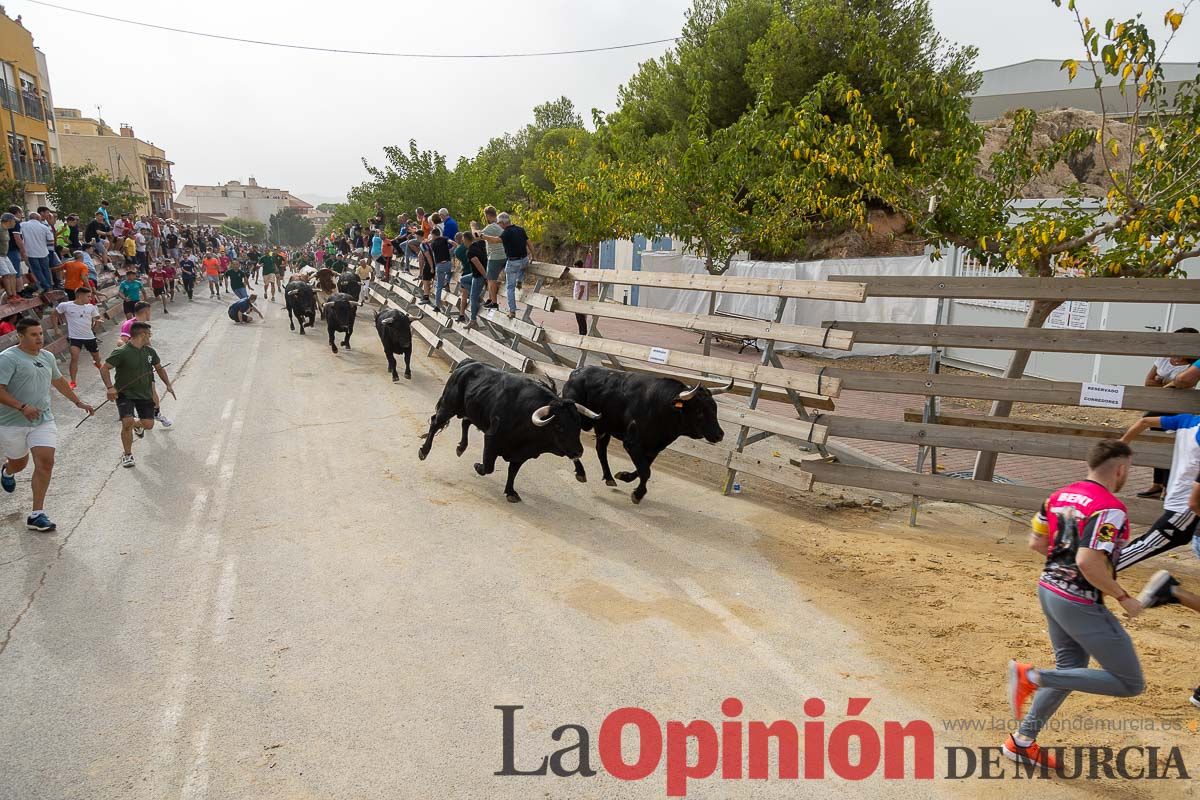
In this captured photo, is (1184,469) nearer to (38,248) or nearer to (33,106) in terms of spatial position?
(38,248)

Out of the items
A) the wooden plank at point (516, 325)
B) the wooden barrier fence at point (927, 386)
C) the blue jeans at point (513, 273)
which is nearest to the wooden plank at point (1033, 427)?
the wooden barrier fence at point (927, 386)

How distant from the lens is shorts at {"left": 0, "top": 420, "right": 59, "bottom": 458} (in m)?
6.90

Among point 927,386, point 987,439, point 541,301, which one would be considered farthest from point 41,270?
point 987,439

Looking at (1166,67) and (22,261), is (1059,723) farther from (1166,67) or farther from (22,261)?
(1166,67)

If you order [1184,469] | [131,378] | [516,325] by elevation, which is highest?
[516,325]

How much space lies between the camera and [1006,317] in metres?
15.5

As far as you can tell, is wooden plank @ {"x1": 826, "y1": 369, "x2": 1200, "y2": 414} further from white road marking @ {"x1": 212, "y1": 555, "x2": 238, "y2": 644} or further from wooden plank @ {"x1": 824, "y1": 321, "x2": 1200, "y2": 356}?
white road marking @ {"x1": 212, "y1": 555, "x2": 238, "y2": 644}

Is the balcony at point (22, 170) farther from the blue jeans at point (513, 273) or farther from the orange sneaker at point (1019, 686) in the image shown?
the orange sneaker at point (1019, 686)

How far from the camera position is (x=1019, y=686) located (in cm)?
401

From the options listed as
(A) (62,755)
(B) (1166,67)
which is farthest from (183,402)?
(B) (1166,67)

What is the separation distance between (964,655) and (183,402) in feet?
39.1

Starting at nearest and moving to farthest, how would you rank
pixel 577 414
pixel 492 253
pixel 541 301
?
pixel 577 414 < pixel 541 301 < pixel 492 253

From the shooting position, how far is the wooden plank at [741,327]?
754cm

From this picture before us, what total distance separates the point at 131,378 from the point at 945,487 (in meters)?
9.49
